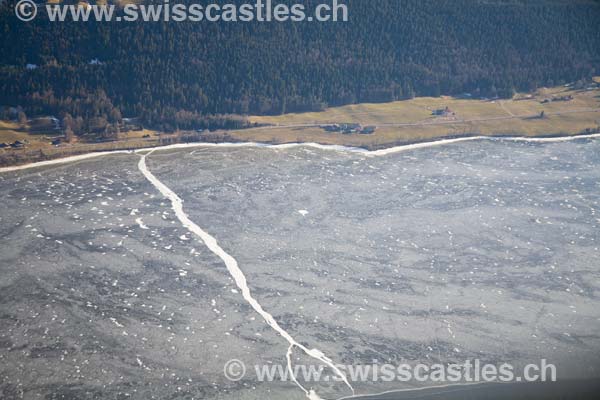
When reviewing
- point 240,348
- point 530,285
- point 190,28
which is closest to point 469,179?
point 530,285

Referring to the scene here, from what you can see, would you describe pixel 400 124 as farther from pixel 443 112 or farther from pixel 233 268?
pixel 233 268

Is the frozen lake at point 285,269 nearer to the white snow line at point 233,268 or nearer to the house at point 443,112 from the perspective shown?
the white snow line at point 233,268

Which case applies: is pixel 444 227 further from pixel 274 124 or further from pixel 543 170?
pixel 274 124

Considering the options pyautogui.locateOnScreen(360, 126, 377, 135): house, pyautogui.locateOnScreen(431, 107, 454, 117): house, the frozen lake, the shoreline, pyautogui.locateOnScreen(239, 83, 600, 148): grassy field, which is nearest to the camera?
the frozen lake

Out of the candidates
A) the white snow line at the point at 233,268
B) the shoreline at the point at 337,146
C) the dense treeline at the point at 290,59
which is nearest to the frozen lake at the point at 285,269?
the white snow line at the point at 233,268

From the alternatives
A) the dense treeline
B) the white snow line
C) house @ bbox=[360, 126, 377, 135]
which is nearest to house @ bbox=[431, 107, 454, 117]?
the dense treeline

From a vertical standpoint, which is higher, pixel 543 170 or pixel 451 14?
pixel 451 14

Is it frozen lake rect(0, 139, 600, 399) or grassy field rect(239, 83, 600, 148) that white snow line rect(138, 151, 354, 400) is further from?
grassy field rect(239, 83, 600, 148)
